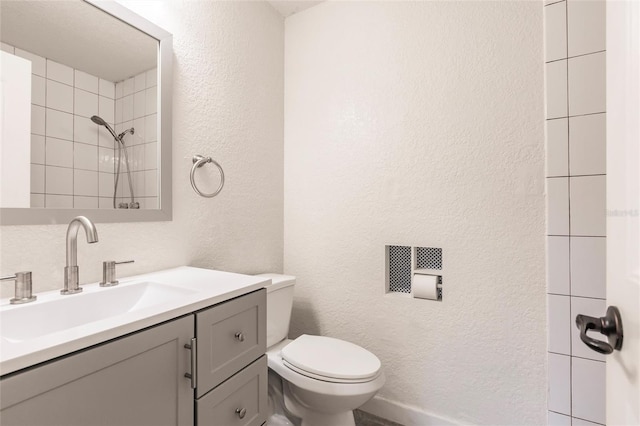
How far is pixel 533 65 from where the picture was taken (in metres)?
1.29

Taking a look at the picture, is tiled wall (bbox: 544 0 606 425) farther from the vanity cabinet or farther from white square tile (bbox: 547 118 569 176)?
the vanity cabinet

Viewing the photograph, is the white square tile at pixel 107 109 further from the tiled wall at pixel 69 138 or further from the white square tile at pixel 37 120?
the white square tile at pixel 37 120

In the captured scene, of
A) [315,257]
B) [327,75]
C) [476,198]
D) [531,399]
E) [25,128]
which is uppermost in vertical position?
[327,75]

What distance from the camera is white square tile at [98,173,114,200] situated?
1.07 meters

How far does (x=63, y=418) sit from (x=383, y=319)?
1346 mm

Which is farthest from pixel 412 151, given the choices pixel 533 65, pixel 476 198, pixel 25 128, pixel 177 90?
pixel 25 128

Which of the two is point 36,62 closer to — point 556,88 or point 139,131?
point 139,131

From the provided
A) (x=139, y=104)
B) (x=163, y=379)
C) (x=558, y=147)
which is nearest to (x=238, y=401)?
(x=163, y=379)

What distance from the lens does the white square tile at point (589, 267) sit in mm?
1118

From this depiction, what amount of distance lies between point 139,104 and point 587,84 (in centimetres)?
168

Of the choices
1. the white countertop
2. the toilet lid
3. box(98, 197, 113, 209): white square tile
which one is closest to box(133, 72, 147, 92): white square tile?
box(98, 197, 113, 209): white square tile

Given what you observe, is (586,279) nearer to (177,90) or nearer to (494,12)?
(494,12)

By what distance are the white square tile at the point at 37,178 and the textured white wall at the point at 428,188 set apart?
1175 mm

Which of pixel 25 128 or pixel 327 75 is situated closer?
pixel 25 128
